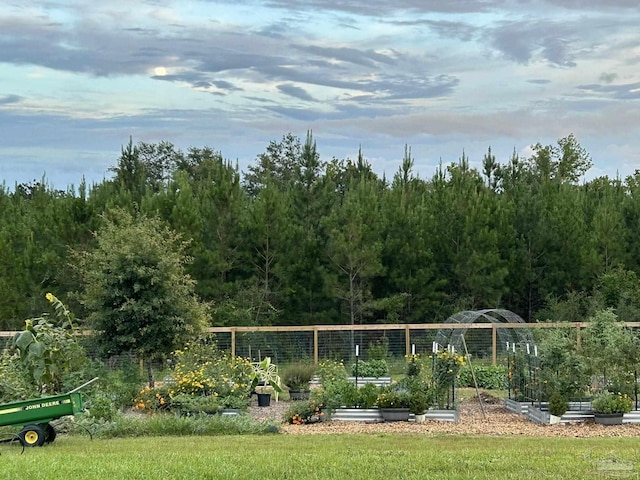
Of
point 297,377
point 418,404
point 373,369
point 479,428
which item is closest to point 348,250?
point 373,369

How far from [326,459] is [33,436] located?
4603 millimetres

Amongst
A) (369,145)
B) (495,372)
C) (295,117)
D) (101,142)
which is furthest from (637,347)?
(369,145)

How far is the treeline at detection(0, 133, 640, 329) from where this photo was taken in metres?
25.6

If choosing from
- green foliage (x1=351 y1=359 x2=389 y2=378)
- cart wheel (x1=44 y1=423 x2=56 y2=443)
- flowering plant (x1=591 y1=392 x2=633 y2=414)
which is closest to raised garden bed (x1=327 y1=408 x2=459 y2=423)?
flowering plant (x1=591 y1=392 x2=633 y2=414)

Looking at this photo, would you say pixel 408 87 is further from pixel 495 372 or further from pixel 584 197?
pixel 584 197

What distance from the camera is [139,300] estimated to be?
56.7 ft

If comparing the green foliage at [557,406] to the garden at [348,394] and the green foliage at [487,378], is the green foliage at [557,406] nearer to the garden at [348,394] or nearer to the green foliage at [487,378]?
the garden at [348,394]

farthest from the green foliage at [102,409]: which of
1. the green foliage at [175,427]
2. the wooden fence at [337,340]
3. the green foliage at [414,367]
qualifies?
the wooden fence at [337,340]

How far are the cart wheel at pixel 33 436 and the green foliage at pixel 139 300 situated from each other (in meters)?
6.30

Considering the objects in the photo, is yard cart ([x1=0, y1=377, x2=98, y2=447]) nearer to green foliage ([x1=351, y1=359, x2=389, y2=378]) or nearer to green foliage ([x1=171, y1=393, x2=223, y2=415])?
green foliage ([x1=171, y1=393, x2=223, y2=415])

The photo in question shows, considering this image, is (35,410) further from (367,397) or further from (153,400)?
(367,397)

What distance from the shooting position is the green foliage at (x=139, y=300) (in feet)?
56.9

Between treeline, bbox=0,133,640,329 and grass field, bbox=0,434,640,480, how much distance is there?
14478 millimetres

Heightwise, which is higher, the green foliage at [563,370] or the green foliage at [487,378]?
the green foliage at [563,370]
